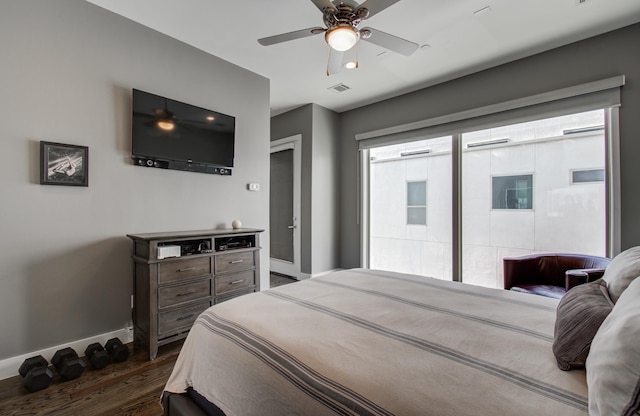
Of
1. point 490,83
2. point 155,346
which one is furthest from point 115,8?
point 490,83

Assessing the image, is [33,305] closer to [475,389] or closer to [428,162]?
[475,389]

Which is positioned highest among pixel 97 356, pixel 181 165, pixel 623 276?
pixel 181 165

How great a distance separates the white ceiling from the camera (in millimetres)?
2404

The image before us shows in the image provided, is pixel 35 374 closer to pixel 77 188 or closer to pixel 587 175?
pixel 77 188

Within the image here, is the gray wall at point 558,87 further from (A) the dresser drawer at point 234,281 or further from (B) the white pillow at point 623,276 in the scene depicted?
(A) the dresser drawer at point 234,281

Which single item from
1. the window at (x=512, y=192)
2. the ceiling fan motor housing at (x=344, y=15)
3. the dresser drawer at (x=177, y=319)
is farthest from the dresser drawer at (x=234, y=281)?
the window at (x=512, y=192)

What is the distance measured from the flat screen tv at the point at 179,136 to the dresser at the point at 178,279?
0.77 meters

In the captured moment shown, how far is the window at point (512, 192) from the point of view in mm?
3256

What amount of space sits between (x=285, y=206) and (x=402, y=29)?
323 centimetres

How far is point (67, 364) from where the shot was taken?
197 centimetres

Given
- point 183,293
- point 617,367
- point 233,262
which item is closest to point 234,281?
point 233,262

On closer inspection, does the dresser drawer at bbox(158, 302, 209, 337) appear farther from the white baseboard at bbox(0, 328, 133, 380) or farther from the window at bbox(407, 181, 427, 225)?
the window at bbox(407, 181, 427, 225)

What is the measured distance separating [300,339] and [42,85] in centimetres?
271

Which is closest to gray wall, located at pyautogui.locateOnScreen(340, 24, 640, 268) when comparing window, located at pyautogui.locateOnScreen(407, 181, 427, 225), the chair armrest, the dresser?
the chair armrest
